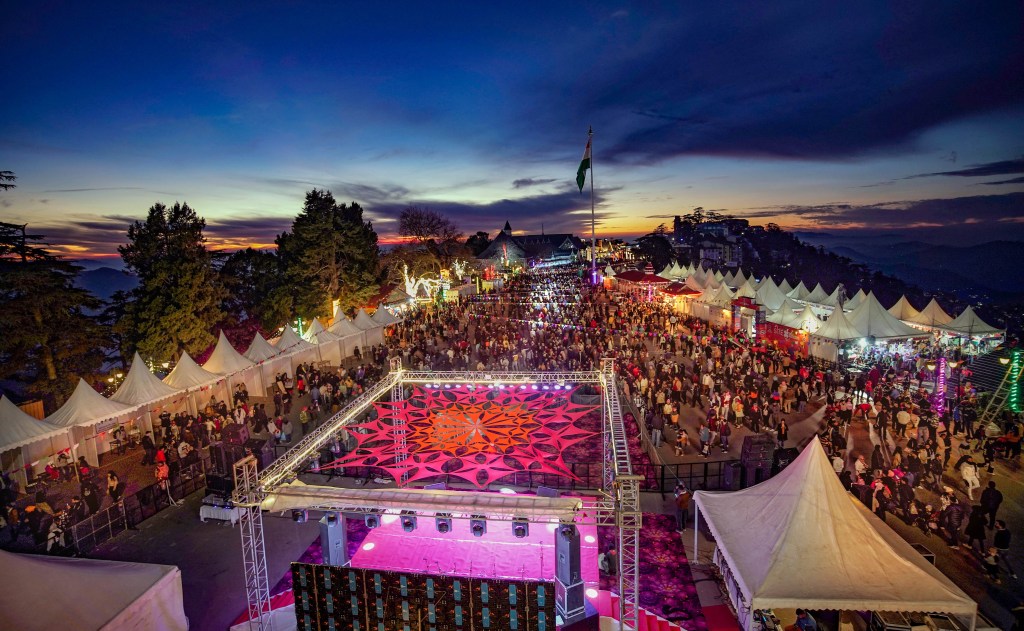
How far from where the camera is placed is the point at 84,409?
11.2 m

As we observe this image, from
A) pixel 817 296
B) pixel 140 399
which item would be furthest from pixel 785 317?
pixel 140 399

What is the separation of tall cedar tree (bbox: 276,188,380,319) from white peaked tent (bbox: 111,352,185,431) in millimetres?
14371

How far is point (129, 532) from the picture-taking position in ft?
30.8

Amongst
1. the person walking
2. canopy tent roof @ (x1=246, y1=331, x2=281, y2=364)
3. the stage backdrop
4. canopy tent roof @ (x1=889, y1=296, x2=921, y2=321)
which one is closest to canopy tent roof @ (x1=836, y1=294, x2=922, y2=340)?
canopy tent roof @ (x1=889, y1=296, x2=921, y2=321)

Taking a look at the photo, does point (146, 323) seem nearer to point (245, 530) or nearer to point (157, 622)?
point (245, 530)

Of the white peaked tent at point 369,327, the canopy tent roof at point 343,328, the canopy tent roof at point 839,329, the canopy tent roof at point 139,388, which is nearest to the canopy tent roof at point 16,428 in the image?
the canopy tent roof at point 139,388

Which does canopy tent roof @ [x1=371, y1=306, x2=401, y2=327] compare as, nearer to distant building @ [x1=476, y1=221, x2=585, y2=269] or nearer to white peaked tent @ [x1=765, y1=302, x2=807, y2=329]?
white peaked tent @ [x1=765, y1=302, x2=807, y2=329]

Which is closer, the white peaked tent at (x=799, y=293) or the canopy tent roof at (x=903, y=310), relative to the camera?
the canopy tent roof at (x=903, y=310)

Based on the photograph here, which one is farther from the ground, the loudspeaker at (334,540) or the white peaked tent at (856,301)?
the white peaked tent at (856,301)

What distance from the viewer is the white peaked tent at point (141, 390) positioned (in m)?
12.4

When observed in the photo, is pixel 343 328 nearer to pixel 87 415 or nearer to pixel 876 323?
pixel 87 415

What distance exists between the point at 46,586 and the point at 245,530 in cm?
441

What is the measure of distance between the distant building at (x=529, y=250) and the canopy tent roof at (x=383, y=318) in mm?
49803

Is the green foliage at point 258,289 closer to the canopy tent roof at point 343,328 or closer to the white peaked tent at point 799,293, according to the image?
the canopy tent roof at point 343,328
